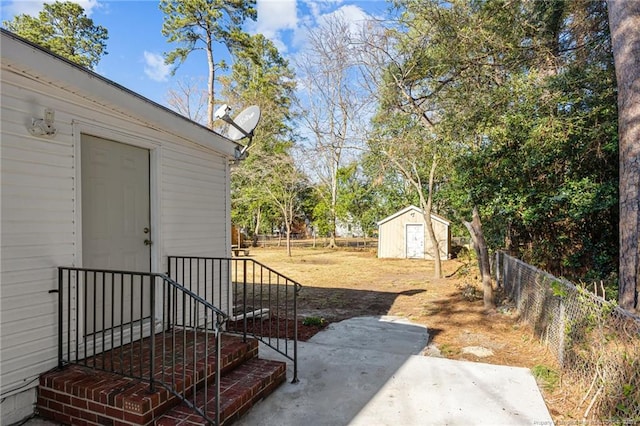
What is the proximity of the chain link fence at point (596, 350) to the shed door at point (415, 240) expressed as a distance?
13.0 m

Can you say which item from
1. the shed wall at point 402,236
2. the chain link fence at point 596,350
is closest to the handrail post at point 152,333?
the chain link fence at point 596,350

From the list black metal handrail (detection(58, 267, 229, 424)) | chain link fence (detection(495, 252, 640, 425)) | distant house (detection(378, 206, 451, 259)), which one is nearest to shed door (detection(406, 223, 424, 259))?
distant house (detection(378, 206, 451, 259))

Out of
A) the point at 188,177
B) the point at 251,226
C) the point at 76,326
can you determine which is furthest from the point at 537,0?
the point at 251,226

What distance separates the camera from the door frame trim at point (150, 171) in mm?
2932

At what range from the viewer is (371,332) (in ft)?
16.7

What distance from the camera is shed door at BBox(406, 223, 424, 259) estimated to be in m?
17.0

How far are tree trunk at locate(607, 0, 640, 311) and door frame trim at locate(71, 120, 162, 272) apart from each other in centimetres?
562

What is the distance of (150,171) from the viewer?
12.3 feet

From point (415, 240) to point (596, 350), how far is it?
14603 millimetres

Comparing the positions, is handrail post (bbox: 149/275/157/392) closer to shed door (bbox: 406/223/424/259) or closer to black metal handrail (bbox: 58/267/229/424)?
black metal handrail (bbox: 58/267/229/424)

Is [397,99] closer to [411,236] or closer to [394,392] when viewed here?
[394,392]

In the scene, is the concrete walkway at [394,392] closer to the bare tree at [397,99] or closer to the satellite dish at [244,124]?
the satellite dish at [244,124]

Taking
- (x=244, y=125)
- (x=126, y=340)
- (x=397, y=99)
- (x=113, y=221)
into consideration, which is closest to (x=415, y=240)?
(x=397, y=99)

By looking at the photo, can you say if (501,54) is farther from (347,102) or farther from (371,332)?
(347,102)
